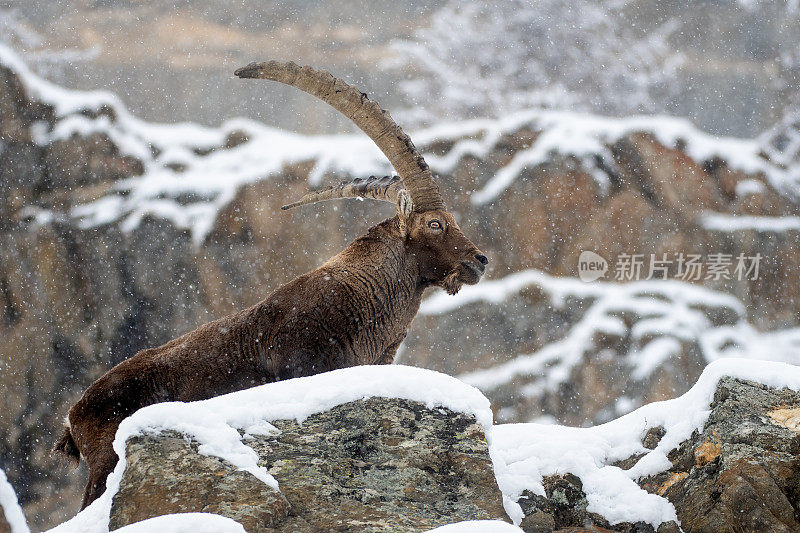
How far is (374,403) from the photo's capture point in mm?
3217

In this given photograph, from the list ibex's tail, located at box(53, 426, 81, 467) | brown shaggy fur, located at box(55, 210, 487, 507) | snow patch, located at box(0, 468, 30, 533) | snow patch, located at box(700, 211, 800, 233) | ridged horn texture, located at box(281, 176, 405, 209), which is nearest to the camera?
brown shaggy fur, located at box(55, 210, 487, 507)

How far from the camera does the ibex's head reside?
13.6ft

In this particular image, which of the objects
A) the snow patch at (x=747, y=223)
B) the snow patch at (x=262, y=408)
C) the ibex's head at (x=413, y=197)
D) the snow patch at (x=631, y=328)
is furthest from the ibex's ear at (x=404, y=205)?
the snow patch at (x=747, y=223)

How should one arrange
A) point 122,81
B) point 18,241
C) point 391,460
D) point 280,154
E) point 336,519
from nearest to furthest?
point 336,519 < point 391,460 < point 18,241 < point 280,154 < point 122,81

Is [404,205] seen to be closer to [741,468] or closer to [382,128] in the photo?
[382,128]

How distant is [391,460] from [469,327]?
389 inches

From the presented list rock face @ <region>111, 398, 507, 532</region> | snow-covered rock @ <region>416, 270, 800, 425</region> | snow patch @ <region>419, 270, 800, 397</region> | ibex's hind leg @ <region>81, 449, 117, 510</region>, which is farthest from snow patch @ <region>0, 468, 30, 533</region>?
snow patch @ <region>419, 270, 800, 397</region>

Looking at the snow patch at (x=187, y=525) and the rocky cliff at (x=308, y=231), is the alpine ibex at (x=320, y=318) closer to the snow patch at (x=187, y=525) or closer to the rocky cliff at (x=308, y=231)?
the snow patch at (x=187, y=525)

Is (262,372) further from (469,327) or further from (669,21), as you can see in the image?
(669,21)

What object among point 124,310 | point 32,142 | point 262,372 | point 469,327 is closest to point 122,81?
point 32,142

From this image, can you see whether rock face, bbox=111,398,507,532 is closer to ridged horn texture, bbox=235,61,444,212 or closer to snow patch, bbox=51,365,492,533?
snow patch, bbox=51,365,492,533

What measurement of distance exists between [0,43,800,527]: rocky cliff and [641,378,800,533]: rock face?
9268 millimetres

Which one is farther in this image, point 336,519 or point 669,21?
point 669,21

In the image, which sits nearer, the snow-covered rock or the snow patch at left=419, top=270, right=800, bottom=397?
the snow-covered rock
